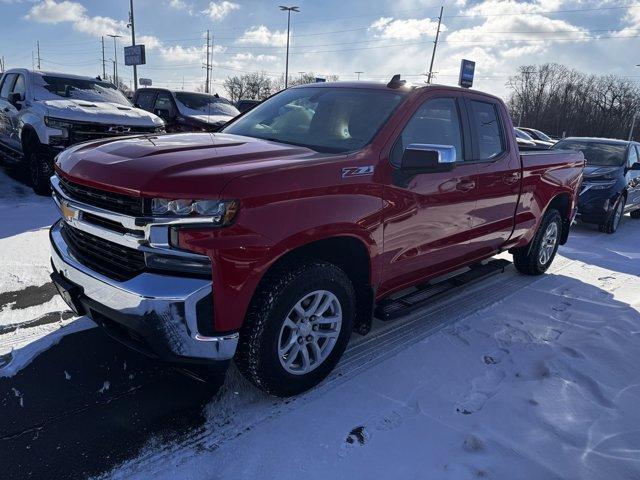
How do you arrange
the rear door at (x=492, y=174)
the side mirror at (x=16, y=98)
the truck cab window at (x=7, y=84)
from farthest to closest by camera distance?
1. the truck cab window at (x=7, y=84)
2. the side mirror at (x=16, y=98)
3. the rear door at (x=492, y=174)

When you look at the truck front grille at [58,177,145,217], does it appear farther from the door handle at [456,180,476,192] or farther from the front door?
the door handle at [456,180,476,192]

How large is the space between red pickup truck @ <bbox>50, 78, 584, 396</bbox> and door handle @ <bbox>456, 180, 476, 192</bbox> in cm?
3

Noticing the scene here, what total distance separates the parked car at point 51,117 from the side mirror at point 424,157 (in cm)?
555

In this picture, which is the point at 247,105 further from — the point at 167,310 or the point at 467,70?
the point at 467,70

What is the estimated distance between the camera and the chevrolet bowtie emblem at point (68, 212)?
2.82 m

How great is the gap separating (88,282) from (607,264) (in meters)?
6.54

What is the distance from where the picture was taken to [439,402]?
303 cm

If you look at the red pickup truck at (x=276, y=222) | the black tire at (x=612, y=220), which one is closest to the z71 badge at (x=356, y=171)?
the red pickup truck at (x=276, y=222)

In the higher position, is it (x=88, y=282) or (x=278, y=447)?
(x=88, y=282)

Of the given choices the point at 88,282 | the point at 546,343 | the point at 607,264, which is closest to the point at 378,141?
the point at 88,282

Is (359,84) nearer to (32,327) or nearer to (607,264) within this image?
(32,327)

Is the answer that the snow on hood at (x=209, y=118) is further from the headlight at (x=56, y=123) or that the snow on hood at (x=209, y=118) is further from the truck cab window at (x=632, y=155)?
the truck cab window at (x=632, y=155)

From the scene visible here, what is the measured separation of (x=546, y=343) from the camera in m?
3.95

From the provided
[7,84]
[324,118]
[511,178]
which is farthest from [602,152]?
[7,84]
